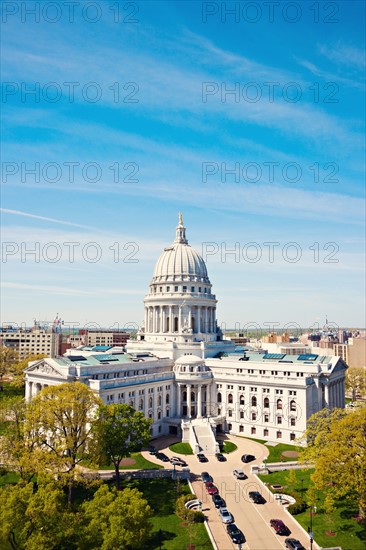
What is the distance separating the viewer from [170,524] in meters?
57.8

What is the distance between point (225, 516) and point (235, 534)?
5.05 m

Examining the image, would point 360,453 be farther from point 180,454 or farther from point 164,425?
point 164,425

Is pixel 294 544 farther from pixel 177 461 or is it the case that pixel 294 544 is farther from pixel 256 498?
pixel 177 461

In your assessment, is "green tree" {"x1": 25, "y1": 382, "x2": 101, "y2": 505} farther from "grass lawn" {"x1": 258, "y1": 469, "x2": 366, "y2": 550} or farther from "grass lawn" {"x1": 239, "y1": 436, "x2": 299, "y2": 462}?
"grass lawn" {"x1": 239, "y1": 436, "x2": 299, "y2": 462}

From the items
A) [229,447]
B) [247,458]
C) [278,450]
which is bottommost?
[229,447]


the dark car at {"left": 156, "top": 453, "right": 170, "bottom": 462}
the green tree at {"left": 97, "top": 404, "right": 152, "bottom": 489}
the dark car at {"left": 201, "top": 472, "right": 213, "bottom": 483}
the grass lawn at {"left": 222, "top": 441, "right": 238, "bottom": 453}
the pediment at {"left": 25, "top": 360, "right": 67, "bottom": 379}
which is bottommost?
the grass lawn at {"left": 222, "top": 441, "right": 238, "bottom": 453}

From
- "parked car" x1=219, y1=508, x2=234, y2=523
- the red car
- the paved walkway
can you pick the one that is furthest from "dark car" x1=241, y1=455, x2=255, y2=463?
"parked car" x1=219, y1=508, x2=234, y2=523

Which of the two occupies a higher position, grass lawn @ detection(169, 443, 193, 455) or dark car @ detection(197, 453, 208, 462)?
dark car @ detection(197, 453, 208, 462)

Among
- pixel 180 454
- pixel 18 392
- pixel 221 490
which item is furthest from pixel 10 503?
pixel 18 392

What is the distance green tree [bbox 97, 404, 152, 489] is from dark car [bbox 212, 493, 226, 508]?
44.2 feet

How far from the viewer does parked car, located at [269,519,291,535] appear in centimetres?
5547

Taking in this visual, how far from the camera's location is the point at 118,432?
66.9 metres

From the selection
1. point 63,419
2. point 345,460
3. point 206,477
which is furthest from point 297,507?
point 63,419

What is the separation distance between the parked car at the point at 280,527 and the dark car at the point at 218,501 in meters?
8.10
